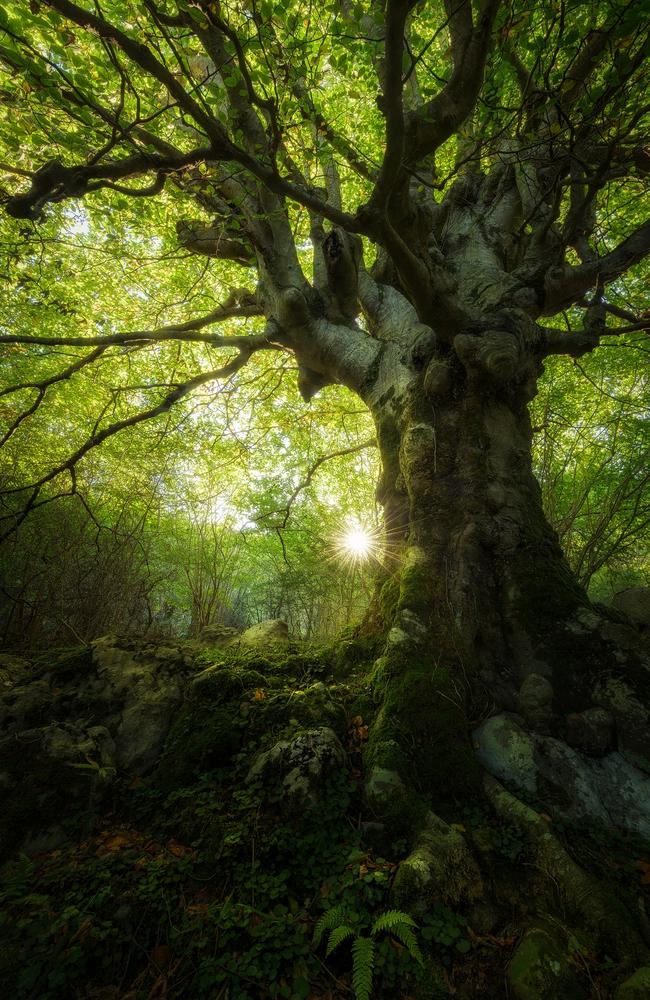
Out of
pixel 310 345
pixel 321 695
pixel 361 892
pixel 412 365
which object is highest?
pixel 310 345

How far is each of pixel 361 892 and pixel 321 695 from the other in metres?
1.12

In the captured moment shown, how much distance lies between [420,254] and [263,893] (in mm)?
4283

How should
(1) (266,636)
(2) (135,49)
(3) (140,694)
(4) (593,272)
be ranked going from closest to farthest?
(2) (135,49)
(3) (140,694)
(4) (593,272)
(1) (266,636)

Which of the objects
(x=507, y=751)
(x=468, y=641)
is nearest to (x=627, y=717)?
(x=507, y=751)

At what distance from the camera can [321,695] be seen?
9.07 ft

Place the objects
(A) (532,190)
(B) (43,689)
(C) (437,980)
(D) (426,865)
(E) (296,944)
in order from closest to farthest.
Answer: (C) (437,980) < (E) (296,944) < (D) (426,865) < (B) (43,689) < (A) (532,190)

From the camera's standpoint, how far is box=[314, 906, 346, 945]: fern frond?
1.55 meters

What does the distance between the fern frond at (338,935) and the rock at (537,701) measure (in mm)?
1561

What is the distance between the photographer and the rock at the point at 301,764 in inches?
82.9

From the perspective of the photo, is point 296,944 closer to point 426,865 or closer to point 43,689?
point 426,865

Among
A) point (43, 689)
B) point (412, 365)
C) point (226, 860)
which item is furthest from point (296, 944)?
point (412, 365)

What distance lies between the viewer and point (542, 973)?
1.39 metres

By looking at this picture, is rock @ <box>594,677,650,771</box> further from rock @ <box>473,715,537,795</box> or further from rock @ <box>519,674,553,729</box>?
rock @ <box>473,715,537,795</box>

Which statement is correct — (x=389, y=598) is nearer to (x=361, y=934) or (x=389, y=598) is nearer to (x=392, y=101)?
(x=361, y=934)
